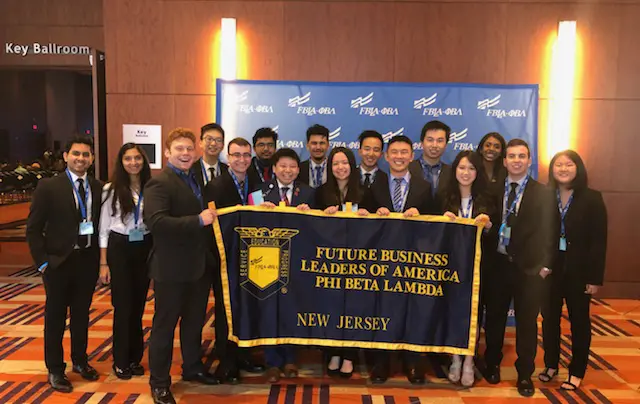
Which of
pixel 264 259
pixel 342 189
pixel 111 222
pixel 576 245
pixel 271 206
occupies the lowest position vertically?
pixel 264 259

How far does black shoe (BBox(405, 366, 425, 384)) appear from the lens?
308 cm

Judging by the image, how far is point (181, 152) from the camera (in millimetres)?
2654

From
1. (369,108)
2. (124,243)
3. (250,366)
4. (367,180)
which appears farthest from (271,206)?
(369,108)

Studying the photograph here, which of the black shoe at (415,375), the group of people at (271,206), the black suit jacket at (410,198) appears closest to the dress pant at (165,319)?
the group of people at (271,206)

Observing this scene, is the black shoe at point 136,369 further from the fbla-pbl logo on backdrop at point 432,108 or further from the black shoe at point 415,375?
the fbla-pbl logo on backdrop at point 432,108

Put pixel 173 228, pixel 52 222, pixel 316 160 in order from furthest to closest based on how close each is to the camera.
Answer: pixel 316 160 < pixel 52 222 < pixel 173 228

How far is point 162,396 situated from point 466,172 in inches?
90.0

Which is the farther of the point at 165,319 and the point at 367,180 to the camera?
the point at 367,180

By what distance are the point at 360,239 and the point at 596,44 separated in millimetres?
3897

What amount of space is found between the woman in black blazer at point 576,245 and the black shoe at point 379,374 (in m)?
1.13

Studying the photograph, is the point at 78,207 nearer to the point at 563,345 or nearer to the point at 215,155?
the point at 215,155

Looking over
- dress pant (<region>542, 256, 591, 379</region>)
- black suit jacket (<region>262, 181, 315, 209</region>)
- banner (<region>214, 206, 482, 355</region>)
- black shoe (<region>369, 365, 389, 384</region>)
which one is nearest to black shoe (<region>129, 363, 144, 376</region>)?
banner (<region>214, 206, 482, 355</region>)

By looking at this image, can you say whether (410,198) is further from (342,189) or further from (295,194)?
(295,194)

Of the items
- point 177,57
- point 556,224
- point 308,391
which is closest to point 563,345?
point 556,224
